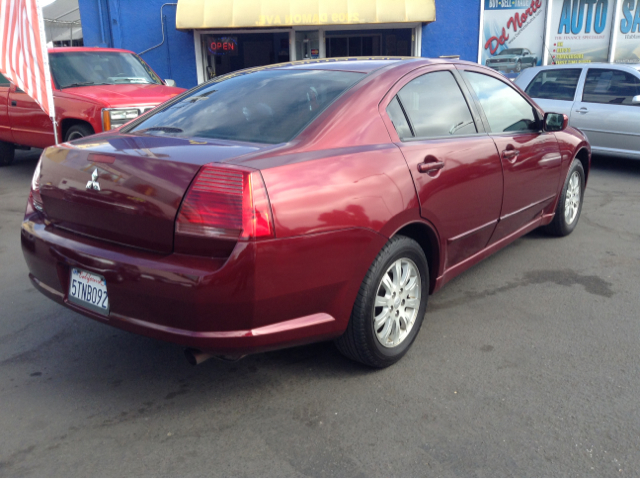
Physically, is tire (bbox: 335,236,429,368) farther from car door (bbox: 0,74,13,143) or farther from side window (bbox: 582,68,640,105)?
car door (bbox: 0,74,13,143)

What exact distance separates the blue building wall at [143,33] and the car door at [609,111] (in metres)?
10.2

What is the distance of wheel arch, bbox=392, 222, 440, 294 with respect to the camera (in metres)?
3.20

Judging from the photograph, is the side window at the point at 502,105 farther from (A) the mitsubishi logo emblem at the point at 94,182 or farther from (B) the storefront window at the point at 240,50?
(B) the storefront window at the point at 240,50

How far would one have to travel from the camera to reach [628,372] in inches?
120

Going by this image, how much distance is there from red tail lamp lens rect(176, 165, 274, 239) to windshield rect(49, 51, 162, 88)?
6856 millimetres

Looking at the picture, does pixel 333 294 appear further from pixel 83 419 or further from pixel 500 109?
pixel 500 109

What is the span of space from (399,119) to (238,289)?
1451mm

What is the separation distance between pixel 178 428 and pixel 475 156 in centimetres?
230

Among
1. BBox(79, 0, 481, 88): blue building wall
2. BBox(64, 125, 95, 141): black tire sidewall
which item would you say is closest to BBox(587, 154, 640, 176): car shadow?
BBox(79, 0, 481, 88): blue building wall

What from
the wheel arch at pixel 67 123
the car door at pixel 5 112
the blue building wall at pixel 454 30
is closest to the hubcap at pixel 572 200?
the wheel arch at pixel 67 123

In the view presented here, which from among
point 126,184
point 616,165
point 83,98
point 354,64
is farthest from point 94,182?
point 616,165

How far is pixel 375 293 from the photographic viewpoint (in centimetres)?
288

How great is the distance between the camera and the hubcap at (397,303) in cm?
302

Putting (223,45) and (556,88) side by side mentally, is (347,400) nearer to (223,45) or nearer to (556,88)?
(556,88)
